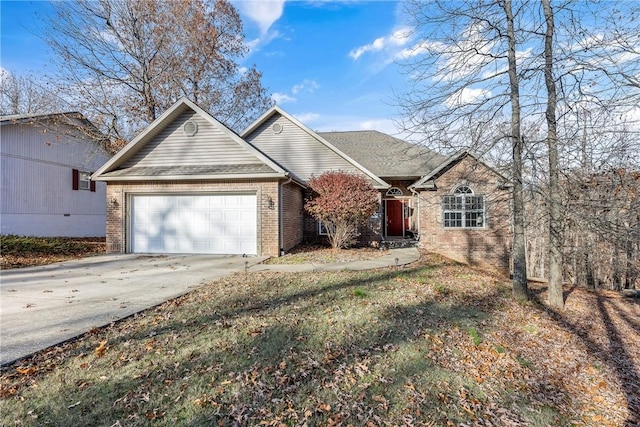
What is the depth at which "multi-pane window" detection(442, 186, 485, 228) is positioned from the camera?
512 inches

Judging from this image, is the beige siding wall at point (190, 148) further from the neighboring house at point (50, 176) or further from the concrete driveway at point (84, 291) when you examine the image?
the neighboring house at point (50, 176)

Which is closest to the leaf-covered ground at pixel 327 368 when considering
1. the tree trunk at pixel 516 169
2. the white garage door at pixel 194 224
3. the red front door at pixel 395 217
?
the tree trunk at pixel 516 169

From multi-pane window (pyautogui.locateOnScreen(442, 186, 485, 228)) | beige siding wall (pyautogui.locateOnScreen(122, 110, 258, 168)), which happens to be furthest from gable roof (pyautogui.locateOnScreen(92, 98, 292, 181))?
multi-pane window (pyautogui.locateOnScreen(442, 186, 485, 228))

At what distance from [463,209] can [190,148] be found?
10836 millimetres

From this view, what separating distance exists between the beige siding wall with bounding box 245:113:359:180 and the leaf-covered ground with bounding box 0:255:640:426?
964cm

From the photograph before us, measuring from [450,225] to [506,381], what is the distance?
9.85 m

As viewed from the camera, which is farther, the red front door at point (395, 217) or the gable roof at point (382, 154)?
the red front door at point (395, 217)

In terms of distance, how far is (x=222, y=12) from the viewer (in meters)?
21.2

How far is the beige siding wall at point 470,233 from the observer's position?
1279 centimetres

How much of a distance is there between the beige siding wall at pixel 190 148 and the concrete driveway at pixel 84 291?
354cm

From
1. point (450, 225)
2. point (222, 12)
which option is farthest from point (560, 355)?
point (222, 12)

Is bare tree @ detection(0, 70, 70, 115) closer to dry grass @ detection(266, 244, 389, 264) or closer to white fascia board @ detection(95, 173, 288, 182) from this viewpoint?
white fascia board @ detection(95, 173, 288, 182)

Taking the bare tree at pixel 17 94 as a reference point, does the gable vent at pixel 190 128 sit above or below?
below

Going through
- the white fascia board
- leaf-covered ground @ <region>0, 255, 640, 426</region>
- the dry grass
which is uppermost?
the white fascia board
